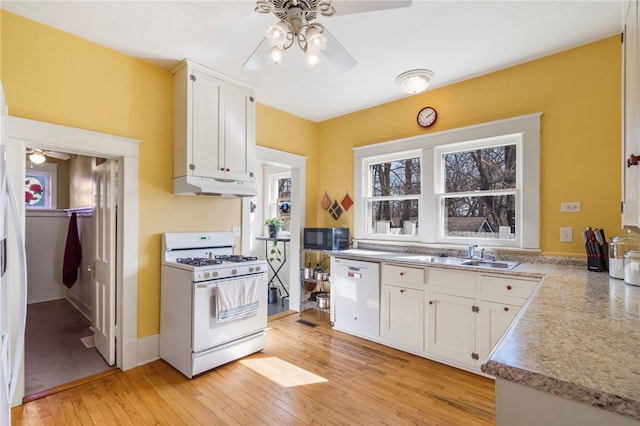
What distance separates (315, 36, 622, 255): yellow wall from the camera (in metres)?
2.44

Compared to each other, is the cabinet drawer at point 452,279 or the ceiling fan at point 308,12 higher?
the ceiling fan at point 308,12

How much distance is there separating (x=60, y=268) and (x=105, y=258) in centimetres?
299

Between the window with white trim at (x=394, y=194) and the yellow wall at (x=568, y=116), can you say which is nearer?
the yellow wall at (x=568, y=116)

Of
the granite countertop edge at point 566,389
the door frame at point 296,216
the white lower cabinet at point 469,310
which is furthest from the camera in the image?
the door frame at point 296,216

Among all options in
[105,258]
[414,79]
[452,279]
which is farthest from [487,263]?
[105,258]

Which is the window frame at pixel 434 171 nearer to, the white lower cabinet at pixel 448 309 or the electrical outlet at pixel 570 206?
the electrical outlet at pixel 570 206

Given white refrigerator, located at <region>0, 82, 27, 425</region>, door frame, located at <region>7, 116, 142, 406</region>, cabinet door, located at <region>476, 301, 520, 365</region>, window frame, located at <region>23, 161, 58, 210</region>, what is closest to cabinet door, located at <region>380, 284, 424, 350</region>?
cabinet door, located at <region>476, 301, 520, 365</region>

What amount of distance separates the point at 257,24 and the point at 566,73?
272cm

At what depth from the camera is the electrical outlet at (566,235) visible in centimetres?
261

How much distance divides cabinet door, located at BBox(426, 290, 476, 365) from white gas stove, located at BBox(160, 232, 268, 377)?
5.45 ft

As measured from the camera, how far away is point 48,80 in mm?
2295

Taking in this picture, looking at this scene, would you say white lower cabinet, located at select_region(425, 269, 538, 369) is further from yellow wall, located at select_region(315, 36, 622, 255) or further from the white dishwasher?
yellow wall, located at select_region(315, 36, 622, 255)

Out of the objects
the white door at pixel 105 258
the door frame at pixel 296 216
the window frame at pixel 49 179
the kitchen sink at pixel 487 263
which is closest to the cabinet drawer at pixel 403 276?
the kitchen sink at pixel 487 263

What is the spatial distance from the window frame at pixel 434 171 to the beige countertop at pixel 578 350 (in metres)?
1.39
